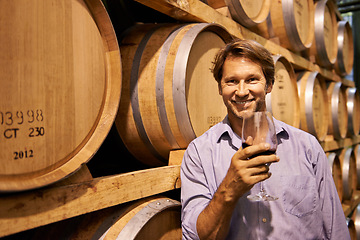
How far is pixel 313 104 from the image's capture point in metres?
3.32

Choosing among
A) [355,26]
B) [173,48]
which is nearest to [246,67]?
[173,48]

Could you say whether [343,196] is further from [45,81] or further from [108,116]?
[45,81]

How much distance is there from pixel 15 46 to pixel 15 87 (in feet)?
0.38

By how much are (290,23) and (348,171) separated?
225cm

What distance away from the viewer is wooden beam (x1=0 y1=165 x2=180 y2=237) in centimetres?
89

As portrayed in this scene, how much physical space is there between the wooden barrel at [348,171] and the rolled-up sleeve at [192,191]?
3.25 meters

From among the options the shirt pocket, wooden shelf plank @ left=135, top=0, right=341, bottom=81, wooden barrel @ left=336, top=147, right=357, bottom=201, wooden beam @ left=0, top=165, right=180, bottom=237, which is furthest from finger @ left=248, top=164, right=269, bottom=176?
wooden barrel @ left=336, top=147, right=357, bottom=201

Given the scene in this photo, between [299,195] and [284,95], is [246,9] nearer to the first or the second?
[284,95]

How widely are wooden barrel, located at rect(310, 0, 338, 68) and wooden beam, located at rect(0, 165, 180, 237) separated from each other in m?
2.98

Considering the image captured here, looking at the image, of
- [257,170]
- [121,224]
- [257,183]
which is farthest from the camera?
[257,183]

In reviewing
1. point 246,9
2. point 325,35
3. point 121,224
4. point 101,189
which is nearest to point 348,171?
point 325,35

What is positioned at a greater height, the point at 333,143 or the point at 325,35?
the point at 325,35

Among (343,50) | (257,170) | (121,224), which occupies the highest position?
(343,50)

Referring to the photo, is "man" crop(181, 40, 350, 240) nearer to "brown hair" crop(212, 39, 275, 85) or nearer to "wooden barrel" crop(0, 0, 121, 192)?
"brown hair" crop(212, 39, 275, 85)
